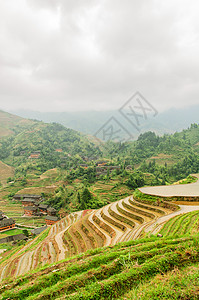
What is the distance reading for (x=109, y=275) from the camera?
15.3ft

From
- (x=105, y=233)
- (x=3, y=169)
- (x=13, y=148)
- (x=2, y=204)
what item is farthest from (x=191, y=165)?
(x=13, y=148)

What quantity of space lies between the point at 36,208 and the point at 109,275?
3210cm

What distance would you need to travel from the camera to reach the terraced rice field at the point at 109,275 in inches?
157

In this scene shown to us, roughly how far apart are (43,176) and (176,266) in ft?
167

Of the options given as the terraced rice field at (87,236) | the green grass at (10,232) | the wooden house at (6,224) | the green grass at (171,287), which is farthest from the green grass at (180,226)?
the wooden house at (6,224)

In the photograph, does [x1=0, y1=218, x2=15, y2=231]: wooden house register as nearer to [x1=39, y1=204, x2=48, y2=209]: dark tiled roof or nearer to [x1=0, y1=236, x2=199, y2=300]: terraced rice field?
[x1=39, y1=204, x2=48, y2=209]: dark tiled roof

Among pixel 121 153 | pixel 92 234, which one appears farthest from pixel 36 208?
pixel 121 153

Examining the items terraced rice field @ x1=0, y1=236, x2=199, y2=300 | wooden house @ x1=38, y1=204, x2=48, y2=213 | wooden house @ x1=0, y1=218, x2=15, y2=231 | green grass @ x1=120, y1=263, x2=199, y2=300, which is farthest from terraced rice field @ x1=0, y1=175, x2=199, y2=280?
wooden house @ x1=38, y1=204, x2=48, y2=213

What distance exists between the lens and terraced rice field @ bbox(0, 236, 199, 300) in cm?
398

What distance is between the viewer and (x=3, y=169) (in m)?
59.5

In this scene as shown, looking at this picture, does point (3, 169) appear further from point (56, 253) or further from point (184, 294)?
point (184, 294)

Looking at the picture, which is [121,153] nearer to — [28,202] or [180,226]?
[28,202]

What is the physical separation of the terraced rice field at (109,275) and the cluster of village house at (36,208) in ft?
80.8

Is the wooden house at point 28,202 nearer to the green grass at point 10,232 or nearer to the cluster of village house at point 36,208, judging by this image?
the cluster of village house at point 36,208
